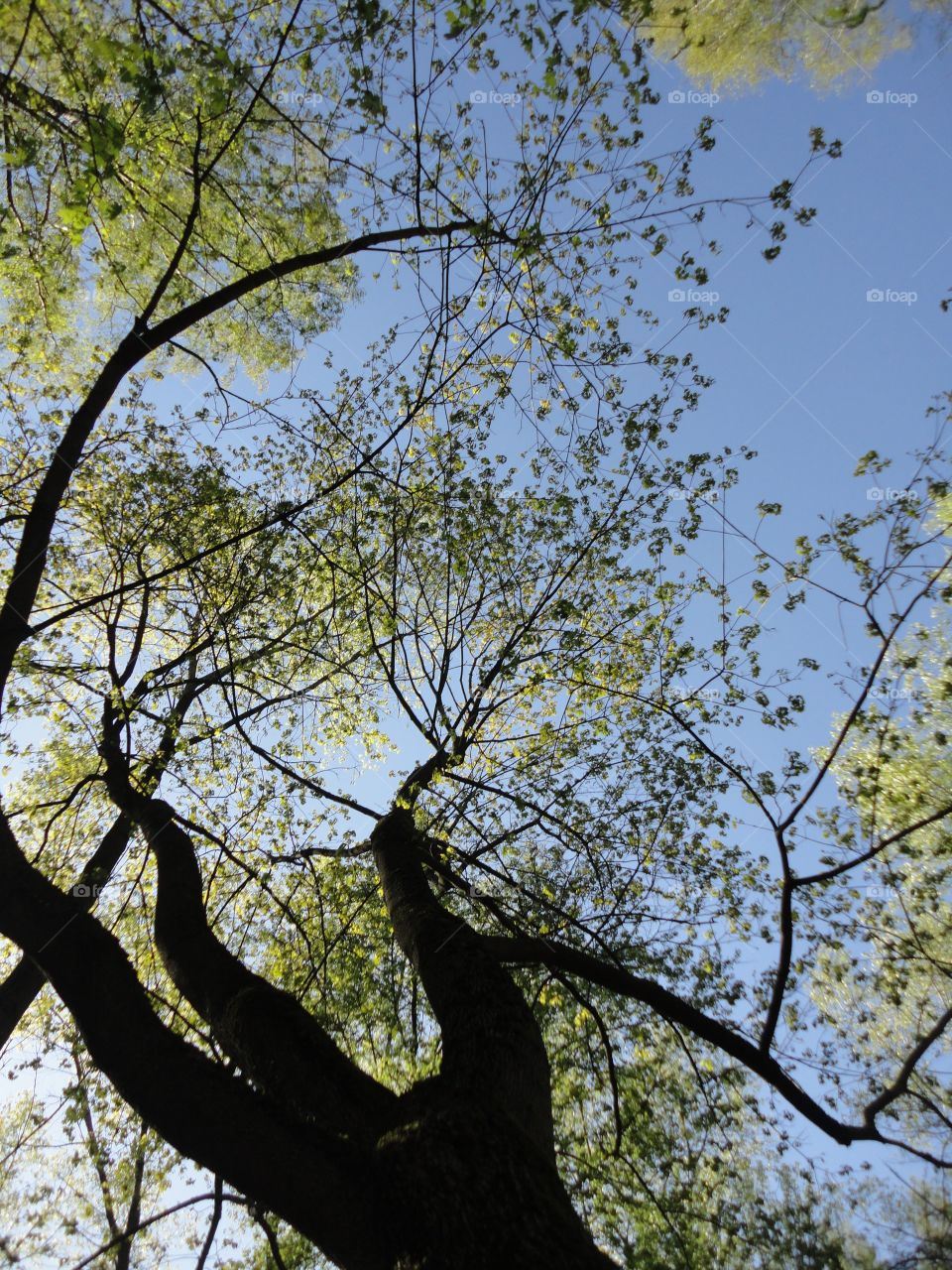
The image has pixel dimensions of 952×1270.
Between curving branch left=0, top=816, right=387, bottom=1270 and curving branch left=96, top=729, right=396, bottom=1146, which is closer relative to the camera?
curving branch left=0, top=816, right=387, bottom=1270

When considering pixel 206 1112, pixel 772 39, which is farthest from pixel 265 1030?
pixel 772 39

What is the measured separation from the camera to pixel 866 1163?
6914 mm

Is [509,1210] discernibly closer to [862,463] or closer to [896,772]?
[862,463]

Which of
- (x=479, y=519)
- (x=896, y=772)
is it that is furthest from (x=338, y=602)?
(x=896, y=772)

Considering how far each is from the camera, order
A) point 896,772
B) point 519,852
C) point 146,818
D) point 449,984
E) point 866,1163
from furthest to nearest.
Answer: point 519,852 → point 896,772 → point 866,1163 → point 146,818 → point 449,984

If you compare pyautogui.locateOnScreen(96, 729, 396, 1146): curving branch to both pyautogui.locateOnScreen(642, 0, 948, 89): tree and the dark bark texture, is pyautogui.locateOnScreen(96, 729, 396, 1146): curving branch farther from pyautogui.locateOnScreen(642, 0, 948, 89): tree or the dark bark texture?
pyautogui.locateOnScreen(642, 0, 948, 89): tree

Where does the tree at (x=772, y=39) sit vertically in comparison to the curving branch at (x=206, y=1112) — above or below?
above

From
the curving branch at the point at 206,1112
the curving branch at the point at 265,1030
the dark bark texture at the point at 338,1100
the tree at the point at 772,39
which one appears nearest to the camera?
the dark bark texture at the point at 338,1100

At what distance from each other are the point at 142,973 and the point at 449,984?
6941mm

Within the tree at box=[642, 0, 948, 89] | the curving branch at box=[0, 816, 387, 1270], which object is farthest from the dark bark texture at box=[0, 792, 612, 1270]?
the tree at box=[642, 0, 948, 89]

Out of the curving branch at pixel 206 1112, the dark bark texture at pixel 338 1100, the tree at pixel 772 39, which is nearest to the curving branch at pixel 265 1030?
the dark bark texture at pixel 338 1100

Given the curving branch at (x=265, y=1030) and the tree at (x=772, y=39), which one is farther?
the tree at (x=772, y=39)

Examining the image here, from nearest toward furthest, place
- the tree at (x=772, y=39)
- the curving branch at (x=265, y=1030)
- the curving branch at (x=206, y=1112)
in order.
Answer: the curving branch at (x=206, y=1112)
the curving branch at (x=265, y=1030)
the tree at (x=772, y=39)

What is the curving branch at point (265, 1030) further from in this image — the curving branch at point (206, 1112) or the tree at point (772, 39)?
the tree at point (772, 39)
